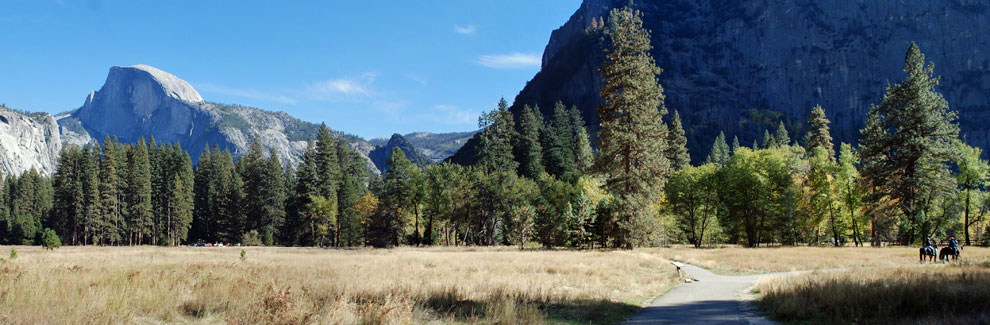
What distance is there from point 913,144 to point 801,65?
158m

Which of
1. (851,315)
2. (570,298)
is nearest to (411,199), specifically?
(570,298)

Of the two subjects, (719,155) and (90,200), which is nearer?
(90,200)

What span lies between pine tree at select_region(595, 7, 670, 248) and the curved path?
15.9 m

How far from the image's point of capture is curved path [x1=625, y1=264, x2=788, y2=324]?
10.1m

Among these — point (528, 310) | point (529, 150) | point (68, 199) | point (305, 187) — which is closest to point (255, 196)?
point (305, 187)

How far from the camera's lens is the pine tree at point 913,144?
3353 centimetres

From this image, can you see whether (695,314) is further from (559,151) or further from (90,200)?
(90,200)

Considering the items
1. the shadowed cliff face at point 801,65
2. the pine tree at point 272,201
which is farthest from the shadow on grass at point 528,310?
the shadowed cliff face at point 801,65

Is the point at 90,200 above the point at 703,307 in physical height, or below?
above

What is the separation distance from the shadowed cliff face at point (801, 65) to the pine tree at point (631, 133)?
121m

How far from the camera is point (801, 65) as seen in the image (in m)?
169

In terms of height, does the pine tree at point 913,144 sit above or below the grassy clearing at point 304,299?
above

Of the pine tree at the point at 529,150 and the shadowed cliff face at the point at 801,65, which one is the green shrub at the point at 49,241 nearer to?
the pine tree at the point at 529,150

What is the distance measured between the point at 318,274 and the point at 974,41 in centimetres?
21027
